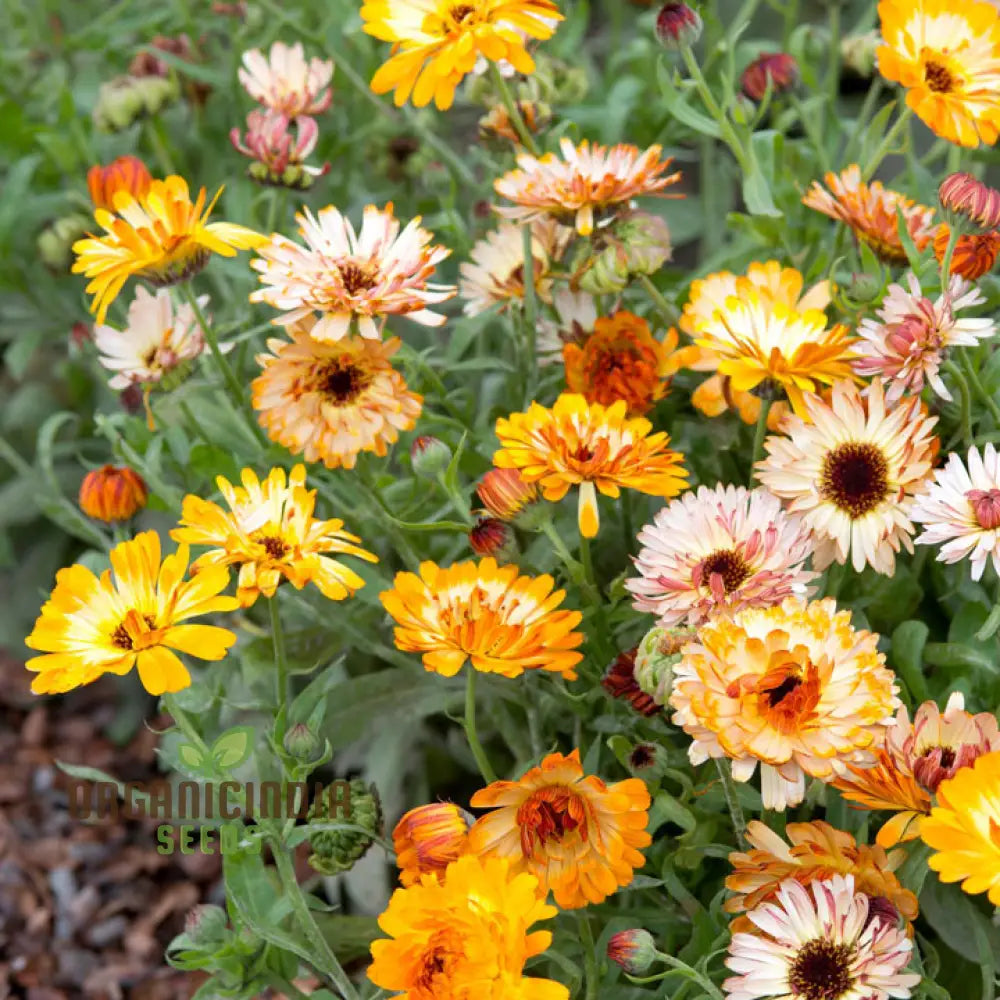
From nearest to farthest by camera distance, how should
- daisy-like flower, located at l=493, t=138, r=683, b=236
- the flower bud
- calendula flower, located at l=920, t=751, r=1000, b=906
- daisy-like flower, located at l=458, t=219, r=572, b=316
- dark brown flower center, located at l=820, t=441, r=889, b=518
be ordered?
calendula flower, located at l=920, t=751, r=1000, b=906, the flower bud, dark brown flower center, located at l=820, t=441, r=889, b=518, daisy-like flower, located at l=493, t=138, r=683, b=236, daisy-like flower, located at l=458, t=219, r=572, b=316

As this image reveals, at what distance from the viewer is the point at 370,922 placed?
1216 millimetres

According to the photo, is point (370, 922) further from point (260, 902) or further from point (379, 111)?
point (379, 111)

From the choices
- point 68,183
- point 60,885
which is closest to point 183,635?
point 60,885

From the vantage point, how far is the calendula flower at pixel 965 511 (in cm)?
79

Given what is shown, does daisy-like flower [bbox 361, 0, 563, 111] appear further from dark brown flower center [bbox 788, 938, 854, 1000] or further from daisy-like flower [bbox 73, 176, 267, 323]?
dark brown flower center [bbox 788, 938, 854, 1000]

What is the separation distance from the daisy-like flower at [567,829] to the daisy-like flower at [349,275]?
0.31m

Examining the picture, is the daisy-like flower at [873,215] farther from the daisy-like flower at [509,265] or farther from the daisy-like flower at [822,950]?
the daisy-like flower at [822,950]

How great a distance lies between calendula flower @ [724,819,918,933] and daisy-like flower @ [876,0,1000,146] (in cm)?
48

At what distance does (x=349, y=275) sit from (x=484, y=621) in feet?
0.92

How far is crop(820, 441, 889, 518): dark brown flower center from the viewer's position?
2.82 feet

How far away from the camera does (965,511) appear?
0.81 m

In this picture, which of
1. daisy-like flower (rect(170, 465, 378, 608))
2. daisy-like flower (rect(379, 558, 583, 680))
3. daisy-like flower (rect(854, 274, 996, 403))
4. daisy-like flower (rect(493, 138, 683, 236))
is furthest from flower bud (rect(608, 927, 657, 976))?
daisy-like flower (rect(493, 138, 683, 236))

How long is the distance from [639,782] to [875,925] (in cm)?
16

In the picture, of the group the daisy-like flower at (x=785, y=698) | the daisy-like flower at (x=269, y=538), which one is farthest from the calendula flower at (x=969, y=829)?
the daisy-like flower at (x=269, y=538)
